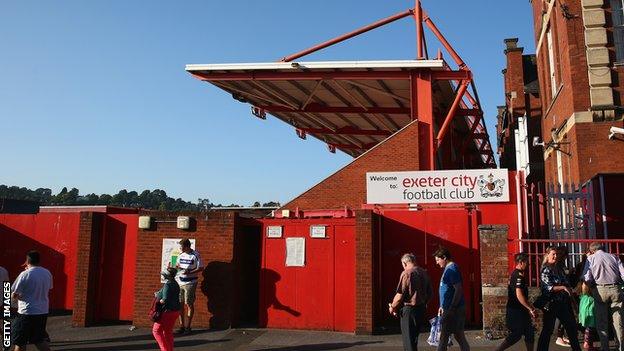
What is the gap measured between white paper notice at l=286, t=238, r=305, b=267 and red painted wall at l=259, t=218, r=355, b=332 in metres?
0.07

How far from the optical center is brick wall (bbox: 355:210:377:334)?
973cm

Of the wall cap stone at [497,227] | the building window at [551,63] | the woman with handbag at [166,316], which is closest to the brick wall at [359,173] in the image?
Answer: the building window at [551,63]

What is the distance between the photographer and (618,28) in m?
13.2

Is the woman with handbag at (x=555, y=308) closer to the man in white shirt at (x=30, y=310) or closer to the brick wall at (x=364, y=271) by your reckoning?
the brick wall at (x=364, y=271)

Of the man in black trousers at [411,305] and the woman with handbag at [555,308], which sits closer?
the man in black trousers at [411,305]

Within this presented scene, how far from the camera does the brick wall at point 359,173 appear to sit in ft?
53.0

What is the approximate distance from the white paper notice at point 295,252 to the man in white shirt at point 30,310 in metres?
4.65

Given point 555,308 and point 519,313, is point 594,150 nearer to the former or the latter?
point 555,308

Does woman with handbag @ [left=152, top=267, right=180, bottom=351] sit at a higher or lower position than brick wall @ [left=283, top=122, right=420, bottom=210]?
lower

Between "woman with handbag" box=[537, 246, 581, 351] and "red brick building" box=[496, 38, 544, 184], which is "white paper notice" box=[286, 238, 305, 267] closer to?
"woman with handbag" box=[537, 246, 581, 351]

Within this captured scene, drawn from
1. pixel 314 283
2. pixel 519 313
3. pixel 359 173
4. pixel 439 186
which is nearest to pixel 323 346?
pixel 314 283

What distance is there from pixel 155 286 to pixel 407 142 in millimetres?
9233

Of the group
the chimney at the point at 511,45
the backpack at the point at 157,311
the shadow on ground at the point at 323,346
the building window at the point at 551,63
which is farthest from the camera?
the chimney at the point at 511,45

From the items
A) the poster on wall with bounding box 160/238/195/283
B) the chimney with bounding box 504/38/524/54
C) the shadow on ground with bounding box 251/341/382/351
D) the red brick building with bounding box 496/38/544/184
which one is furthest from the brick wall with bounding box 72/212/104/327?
the chimney with bounding box 504/38/524/54
